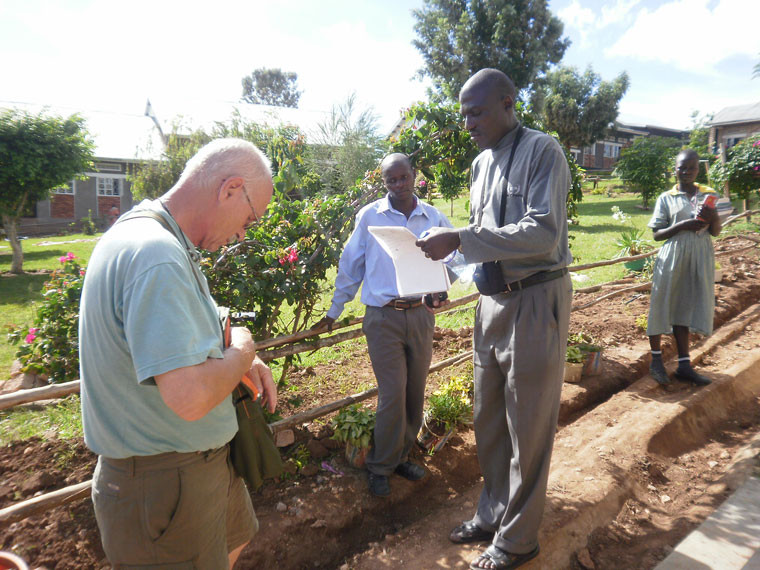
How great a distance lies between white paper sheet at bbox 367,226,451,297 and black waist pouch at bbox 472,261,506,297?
0.28 m

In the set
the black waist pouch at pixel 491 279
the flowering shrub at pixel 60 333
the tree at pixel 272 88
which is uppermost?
the tree at pixel 272 88

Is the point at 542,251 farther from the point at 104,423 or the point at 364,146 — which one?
the point at 364,146

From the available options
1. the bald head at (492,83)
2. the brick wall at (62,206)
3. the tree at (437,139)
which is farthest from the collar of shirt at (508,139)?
the brick wall at (62,206)

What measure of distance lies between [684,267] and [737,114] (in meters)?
31.0

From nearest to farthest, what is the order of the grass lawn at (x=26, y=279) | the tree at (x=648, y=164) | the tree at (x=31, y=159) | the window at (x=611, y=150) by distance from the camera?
the grass lawn at (x=26, y=279)
the tree at (x=31, y=159)
the tree at (x=648, y=164)
the window at (x=611, y=150)

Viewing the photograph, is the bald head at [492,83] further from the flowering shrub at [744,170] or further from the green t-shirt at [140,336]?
the flowering shrub at [744,170]

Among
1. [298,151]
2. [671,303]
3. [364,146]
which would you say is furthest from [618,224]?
[298,151]

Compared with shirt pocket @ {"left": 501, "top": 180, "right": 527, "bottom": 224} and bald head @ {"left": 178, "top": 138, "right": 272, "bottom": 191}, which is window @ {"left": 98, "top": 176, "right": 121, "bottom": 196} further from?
bald head @ {"left": 178, "top": 138, "right": 272, "bottom": 191}

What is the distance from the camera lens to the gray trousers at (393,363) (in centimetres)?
321

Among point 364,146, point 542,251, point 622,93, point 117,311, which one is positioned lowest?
point 117,311

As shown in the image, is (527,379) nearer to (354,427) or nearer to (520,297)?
(520,297)

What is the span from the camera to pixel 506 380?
8.02 ft

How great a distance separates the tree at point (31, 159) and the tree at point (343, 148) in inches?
247

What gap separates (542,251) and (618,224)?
15645mm
